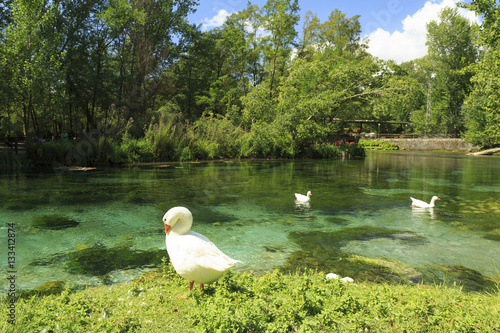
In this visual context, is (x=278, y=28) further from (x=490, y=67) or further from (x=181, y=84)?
(x=490, y=67)

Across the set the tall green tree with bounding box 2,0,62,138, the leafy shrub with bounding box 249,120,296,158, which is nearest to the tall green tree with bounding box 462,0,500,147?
the leafy shrub with bounding box 249,120,296,158

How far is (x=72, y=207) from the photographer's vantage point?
34.7ft

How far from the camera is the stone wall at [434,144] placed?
177ft

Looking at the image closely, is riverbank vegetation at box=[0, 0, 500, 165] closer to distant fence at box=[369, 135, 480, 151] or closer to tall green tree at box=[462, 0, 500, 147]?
tall green tree at box=[462, 0, 500, 147]

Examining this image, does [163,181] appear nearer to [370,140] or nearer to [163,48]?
[163,48]

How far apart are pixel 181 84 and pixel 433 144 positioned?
42.5m

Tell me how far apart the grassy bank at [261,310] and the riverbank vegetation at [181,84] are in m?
16.4

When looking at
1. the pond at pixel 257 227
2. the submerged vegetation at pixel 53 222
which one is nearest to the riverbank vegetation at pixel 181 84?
the pond at pixel 257 227

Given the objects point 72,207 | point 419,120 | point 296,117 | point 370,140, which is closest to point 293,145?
point 296,117

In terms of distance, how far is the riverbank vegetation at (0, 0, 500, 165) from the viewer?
19.8 metres

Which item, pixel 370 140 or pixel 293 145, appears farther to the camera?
pixel 370 140

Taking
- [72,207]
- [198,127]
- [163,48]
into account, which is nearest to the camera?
[72,207]

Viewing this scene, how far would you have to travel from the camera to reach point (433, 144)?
5775 cm

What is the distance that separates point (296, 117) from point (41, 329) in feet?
97.3
